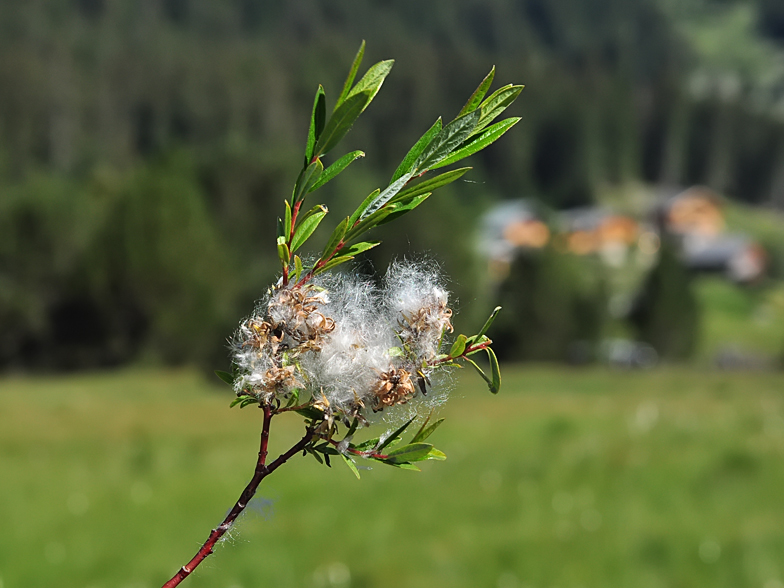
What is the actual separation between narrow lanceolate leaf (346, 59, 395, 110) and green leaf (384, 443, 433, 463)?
0.24 m

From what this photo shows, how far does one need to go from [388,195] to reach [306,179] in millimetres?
57

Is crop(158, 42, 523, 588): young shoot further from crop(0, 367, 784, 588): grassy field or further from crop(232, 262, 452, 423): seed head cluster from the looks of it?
crop(0, 367, 784, 588): grassy field

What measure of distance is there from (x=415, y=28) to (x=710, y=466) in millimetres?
135110

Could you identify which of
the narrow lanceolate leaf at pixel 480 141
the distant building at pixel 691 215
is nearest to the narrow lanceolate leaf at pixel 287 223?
the narrow lanceolate leaf at pixel 480 141

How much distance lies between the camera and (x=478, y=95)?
0.59 metres

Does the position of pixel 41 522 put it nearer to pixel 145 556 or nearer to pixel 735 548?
pixel 145 556

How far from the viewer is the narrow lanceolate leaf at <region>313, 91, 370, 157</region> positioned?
0.57 m

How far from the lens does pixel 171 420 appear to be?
24984 mm

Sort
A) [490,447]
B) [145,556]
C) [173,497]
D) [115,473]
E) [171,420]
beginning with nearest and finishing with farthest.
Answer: [145,556] → [173,497] → [115,473] → [490,447] → [171,420]

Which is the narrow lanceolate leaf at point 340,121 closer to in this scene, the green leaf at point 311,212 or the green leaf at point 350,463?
the green leaf at point 311,212

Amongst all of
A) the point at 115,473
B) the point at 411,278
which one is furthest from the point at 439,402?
the point at 115,473

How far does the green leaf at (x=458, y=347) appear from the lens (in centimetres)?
65

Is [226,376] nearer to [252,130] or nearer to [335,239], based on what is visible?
[335,239]

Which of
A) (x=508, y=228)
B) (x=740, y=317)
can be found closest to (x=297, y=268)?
(x=740, y=317)
